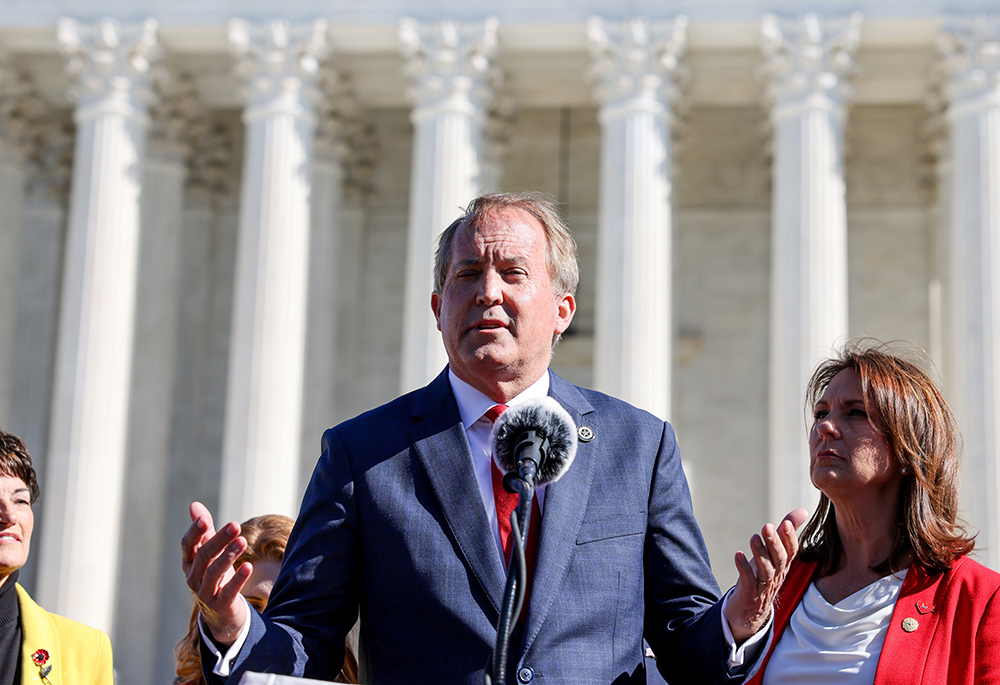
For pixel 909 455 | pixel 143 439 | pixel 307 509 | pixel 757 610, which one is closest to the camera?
pixel 757 610

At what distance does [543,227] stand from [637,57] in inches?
835

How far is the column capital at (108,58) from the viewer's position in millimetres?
27656

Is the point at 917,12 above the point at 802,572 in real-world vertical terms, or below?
above

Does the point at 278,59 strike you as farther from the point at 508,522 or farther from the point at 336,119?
the point at 508,522

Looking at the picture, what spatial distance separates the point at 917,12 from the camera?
2628cm

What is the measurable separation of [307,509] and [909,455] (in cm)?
318

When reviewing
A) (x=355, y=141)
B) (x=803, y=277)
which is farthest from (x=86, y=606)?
(x=803, y=277)

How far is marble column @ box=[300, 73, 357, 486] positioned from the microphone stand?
25.0 metres

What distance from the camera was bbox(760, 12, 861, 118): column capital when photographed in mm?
26000

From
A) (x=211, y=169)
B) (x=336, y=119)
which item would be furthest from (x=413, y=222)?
(x=211, y=169)

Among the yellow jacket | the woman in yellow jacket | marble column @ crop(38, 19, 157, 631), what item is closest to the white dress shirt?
the woman in yellow jacket

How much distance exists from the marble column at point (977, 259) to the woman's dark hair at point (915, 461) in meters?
17.4

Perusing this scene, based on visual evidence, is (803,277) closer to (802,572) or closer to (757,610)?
(802,572)

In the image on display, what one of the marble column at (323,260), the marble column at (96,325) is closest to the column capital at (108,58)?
the marble column at (96,325)
